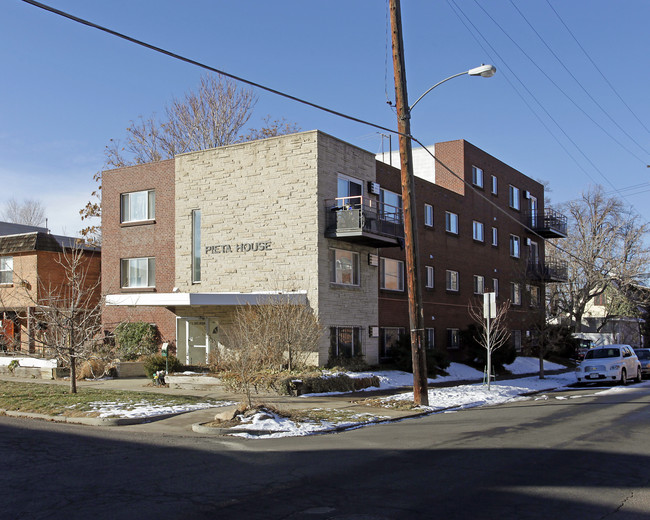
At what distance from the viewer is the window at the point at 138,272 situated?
96.5ft

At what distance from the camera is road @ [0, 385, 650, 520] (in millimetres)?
6949

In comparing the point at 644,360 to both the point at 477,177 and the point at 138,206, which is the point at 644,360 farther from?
the point at 138,206

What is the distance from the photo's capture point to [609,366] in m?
24.8

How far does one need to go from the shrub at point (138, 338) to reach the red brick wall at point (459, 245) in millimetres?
9873

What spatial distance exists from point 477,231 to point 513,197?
6.85 metres

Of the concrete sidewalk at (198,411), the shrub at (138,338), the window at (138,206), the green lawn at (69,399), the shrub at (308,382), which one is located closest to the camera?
the concrete sidewalk at (198,411)

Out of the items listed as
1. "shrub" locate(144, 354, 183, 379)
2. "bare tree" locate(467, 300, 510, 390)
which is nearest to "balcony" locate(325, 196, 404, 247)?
"bare tree" locate(467, 300, 510, 390)

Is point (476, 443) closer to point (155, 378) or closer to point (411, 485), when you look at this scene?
point (411, 485)

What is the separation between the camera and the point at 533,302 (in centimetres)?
3138

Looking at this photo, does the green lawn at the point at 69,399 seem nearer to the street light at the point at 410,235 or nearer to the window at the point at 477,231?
the street light at the point at 410,235

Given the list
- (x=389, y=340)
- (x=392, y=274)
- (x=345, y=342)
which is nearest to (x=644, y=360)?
(x=389, y=340)

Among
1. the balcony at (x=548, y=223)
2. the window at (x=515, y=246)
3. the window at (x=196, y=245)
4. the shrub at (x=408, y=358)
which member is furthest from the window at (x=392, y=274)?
the balcony at (x=548, y=223)

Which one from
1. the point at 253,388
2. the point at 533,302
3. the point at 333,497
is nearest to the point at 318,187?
the point at 253,388

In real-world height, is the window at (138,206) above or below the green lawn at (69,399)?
above
